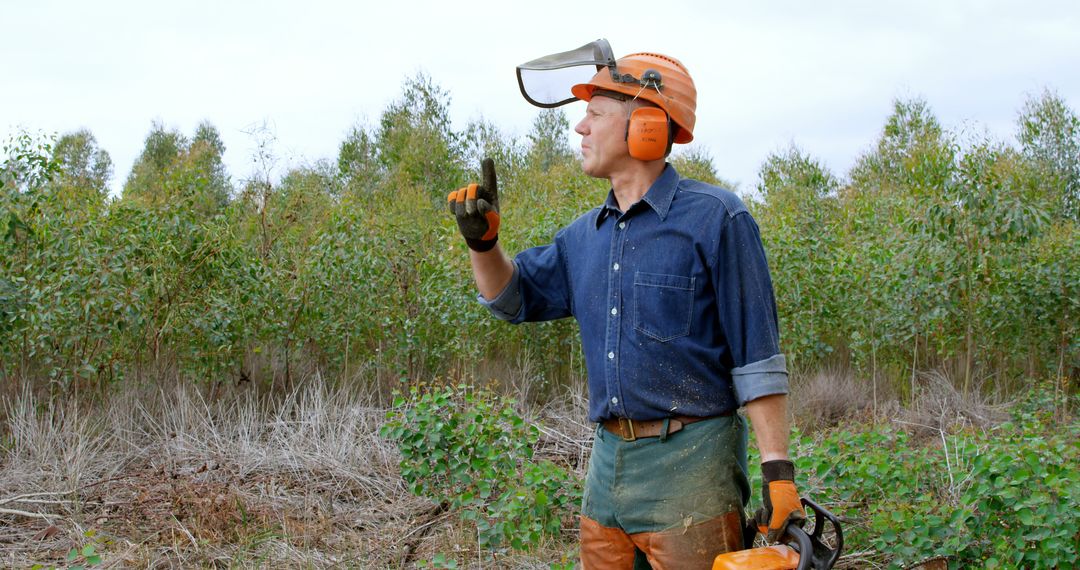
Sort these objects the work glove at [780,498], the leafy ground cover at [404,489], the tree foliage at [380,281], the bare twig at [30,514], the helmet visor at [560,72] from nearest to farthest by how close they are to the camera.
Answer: the work glove at [780,498] < the helmet visor at [560,72] < the leafy ground cover at [404,489] < the bare twig at [30,514] < the tree foliage at [380,281]

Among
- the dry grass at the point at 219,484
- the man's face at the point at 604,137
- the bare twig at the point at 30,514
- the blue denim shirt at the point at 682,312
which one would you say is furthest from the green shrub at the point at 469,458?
the man's face at the point at 604,137

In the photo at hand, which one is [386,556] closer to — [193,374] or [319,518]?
[319,518]

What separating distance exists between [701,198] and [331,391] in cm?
527

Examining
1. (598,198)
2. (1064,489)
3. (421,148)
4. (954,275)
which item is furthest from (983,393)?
(421,148)

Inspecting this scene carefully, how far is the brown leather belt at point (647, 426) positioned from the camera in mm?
2355

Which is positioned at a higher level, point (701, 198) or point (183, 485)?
point (701, 198)

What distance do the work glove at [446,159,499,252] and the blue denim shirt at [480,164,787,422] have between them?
33cm

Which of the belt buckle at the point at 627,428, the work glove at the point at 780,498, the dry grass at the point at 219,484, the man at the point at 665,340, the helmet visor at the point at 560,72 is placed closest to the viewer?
the work glove at the point at 780,498

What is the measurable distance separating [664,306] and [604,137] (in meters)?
0.48

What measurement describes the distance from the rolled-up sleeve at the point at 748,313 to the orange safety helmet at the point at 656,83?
0.36 meters

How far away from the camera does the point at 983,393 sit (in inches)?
340

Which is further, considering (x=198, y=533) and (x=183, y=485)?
(x=183, y=485)

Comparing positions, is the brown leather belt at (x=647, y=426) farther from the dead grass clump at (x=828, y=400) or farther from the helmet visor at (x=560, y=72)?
the dead grass clump at (x=828, y=400)

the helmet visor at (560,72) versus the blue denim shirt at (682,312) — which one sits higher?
the helmet visor at (560,72)
